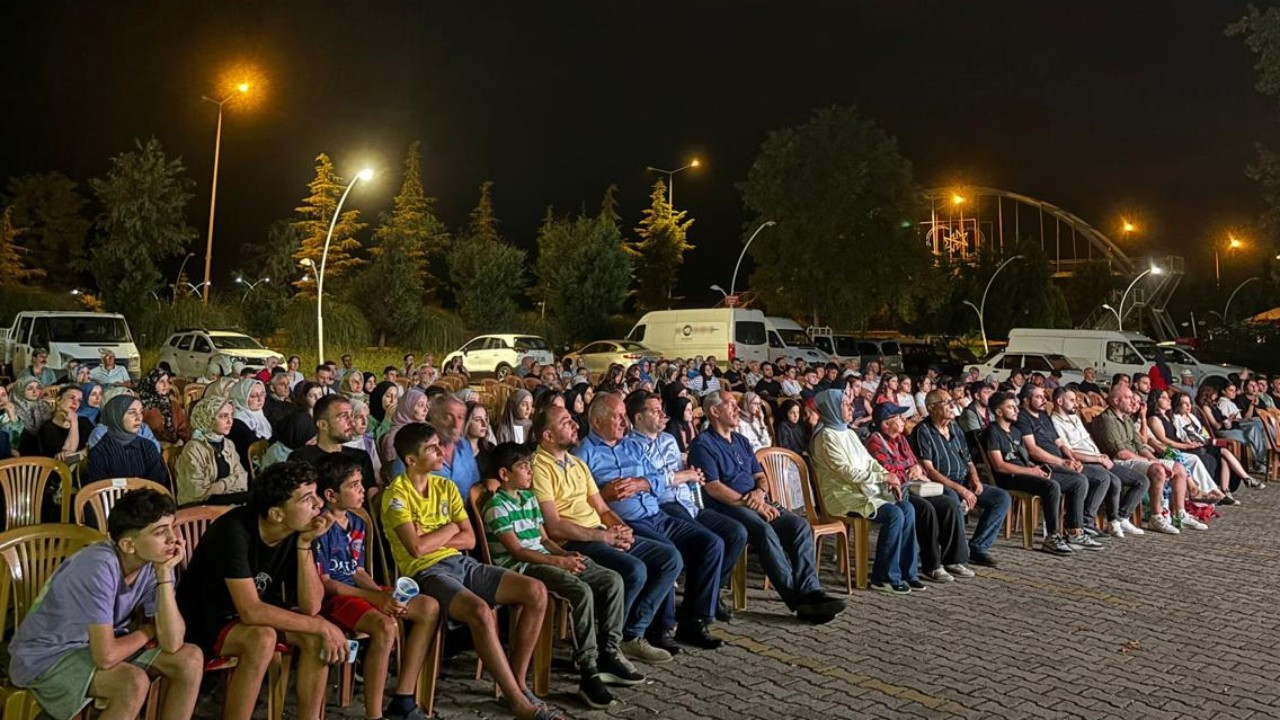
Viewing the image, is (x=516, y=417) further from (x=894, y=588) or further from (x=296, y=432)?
(x=894, y=588)

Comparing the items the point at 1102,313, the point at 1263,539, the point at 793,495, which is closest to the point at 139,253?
the point at 793,495

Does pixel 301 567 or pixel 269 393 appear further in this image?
pixel 269 393

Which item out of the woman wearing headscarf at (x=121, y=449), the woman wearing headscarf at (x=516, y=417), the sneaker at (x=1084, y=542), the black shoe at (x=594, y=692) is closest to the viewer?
the black shoe at (x=594, y=692)

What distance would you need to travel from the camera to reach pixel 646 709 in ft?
14.0

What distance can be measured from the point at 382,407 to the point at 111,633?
5.10 metres

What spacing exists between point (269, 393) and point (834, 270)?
2988 centimetres

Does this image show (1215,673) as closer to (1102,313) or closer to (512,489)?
(512,489)

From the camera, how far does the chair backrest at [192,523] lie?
4.42m

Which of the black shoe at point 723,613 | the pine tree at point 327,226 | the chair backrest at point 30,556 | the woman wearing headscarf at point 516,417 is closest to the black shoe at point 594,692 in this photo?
the black shoe at point 723,613

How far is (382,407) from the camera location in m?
8.29

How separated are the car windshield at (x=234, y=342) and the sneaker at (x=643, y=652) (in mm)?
18871

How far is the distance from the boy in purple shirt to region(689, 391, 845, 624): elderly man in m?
3.31

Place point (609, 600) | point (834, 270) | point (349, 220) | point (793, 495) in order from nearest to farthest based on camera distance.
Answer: point (609, 600) < point (793, 495) < point (834, 270) < point (349, 220)

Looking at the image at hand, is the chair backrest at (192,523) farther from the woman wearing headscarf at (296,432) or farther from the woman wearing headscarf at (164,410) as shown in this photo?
the woman wearing headscarf at (164,410)
